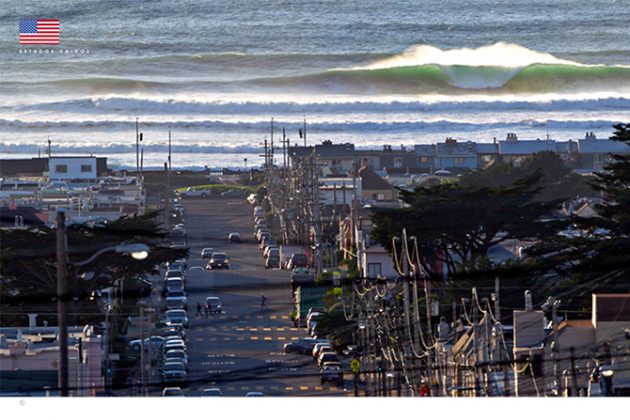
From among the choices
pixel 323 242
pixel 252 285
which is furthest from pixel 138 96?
pixel 252 285

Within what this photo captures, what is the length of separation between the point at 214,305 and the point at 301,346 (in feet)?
8.18

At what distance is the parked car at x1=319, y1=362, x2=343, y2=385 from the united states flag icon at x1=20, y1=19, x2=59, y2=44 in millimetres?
12301

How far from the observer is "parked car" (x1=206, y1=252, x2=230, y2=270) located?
68.5 ft

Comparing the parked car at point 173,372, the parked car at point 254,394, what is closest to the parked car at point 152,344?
the parked car at point 173,372

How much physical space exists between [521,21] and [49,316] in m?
20.8

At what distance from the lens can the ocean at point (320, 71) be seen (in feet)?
114

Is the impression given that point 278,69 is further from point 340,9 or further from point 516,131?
point 516,131

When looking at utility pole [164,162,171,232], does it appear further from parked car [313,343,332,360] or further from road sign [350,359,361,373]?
road sign [350,359,361,373]

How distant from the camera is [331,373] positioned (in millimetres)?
13586

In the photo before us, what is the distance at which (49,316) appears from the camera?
16422 millimetres

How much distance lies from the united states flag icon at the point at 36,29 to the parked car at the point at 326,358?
11.7 metres

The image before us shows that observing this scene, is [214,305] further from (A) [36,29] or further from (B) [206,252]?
(A) [36,29]

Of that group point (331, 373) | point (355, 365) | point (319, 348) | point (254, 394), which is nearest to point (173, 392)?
point (254, 394)

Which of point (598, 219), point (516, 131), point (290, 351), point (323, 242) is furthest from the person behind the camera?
point (516, 131)
